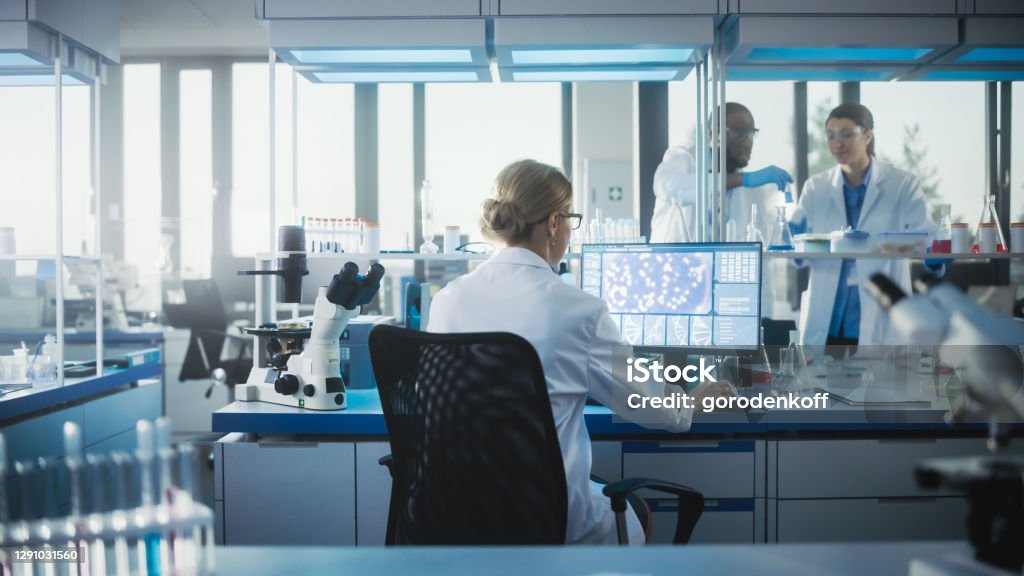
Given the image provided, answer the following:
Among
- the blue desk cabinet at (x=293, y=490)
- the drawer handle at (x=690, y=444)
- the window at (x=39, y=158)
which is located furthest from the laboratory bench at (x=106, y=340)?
the drawer handle at (x=690, y=444)

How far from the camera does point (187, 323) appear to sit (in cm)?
455

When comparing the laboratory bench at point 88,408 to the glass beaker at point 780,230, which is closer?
the laboratory bench at point 88,408

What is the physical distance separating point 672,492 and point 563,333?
433 millimetres

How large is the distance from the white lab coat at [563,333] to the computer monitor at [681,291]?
25.2 inches

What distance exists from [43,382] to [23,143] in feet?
9.71

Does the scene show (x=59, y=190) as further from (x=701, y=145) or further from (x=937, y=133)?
(x=937, y=133)

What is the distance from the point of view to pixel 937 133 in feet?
16.2

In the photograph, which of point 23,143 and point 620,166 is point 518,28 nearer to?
point 620,166

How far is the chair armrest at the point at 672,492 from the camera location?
1402 millimetres

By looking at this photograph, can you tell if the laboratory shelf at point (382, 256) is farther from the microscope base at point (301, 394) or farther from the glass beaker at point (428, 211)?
the microscope base at point (301, 394)

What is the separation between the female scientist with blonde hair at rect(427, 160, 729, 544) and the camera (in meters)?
1.39

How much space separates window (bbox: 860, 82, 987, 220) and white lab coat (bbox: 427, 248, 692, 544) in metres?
4.43

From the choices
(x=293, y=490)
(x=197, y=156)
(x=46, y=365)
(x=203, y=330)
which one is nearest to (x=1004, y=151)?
(x=293, y=490)

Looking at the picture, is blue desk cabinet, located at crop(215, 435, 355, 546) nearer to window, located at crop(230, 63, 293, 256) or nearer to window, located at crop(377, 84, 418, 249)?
window, located at crop(377, 84, 418, 249)
